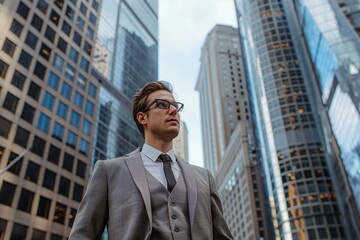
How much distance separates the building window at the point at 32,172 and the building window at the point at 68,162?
377 centimetres

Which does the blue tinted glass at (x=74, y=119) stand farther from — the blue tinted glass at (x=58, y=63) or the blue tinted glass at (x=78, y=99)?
the blue tinted glass at (x=58, y=63)

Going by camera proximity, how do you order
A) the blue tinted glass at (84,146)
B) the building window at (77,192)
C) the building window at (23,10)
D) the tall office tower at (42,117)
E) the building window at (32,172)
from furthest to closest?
1. the blue tinted glass at (84,146)
2. the building window at (77,192)
3. the building window at (23,10)
4. the building window at (32,172)
5. the tall office tower at (42,117)

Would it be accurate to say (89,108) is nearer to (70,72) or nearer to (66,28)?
(70,72)

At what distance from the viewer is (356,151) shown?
4909 centimetres

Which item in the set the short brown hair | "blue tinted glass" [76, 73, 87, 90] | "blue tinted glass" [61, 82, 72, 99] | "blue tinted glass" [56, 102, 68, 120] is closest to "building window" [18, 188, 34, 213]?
"blue tinted glass" [56, 102, 68, 120]

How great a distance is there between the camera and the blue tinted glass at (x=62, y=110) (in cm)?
3727

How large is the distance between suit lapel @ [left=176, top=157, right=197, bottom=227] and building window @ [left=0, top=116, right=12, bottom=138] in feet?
98.7

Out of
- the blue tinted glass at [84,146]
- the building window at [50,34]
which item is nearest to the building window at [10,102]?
the blue tinted glass at [84,146]

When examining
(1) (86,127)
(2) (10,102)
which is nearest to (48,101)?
(2) (10,102)

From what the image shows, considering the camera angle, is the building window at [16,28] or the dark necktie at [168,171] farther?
the building window at [16,28]

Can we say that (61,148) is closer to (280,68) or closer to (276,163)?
(276,163)

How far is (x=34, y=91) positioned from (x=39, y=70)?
275 centimetres

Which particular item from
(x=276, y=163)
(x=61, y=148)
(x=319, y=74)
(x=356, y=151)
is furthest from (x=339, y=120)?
(x=61, y=148)

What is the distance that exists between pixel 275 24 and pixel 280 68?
15013 mm
